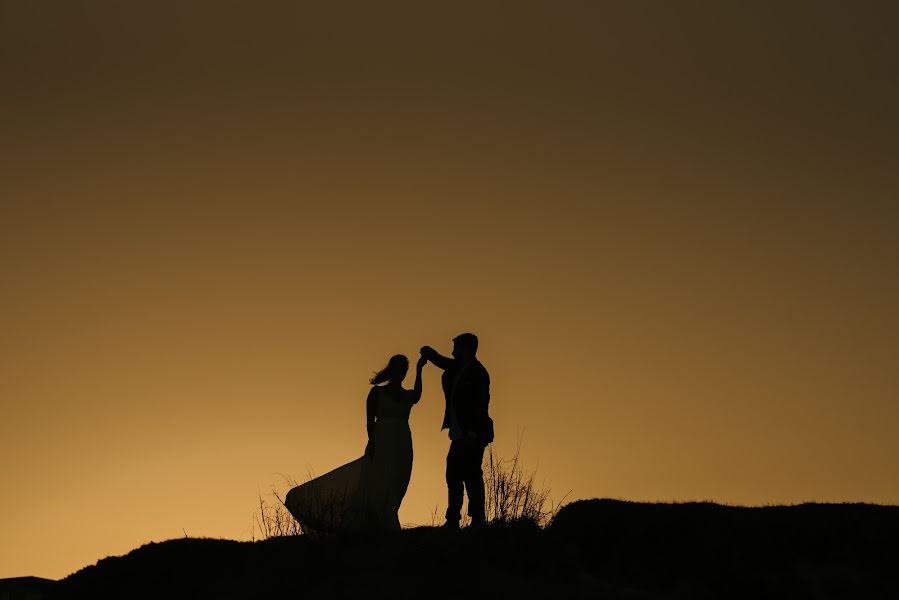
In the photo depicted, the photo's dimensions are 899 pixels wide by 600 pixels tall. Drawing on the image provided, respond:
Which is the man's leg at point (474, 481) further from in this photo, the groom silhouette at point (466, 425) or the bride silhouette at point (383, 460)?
the bride silhouette at point (383, 460)

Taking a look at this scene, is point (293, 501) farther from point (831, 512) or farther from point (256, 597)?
point (831, 512)

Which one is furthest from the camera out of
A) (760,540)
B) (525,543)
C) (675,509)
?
(675,509)

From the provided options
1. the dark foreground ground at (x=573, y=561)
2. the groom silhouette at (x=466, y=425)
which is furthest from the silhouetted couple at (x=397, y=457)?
the dark foreground ground at (x=573, y=561)

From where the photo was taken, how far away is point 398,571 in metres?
15.4

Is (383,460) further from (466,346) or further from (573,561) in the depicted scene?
(573,561)

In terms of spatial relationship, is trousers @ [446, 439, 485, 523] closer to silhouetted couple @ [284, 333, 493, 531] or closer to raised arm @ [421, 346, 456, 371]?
silhouetted couple @ [284, 333, 493, 531]

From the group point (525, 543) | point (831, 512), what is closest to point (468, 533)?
point (525, 543)

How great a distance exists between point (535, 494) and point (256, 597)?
14.8 feet

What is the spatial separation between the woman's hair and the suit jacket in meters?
0.73

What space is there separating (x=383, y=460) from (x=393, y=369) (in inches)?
51.8

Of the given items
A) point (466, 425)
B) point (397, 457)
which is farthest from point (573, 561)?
point (397, 457)

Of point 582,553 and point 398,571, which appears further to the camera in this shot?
point 582,553

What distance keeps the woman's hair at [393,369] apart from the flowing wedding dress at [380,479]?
0.63ft

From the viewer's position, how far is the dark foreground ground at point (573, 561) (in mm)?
15359
